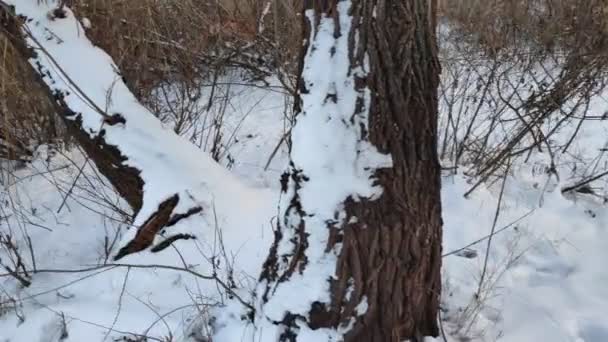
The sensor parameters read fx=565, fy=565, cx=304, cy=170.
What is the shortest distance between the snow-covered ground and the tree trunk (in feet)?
1.18

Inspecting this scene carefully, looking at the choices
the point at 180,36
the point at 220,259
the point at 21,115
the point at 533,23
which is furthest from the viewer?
the point at 533,23

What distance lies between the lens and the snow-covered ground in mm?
2029

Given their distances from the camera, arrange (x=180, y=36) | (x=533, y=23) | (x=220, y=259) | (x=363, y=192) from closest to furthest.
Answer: (x=363, y=192), (x=220, y=259), (x=180, y=36), (x=533, y=23)

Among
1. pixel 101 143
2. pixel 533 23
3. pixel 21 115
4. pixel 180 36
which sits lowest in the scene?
pixel 101 143

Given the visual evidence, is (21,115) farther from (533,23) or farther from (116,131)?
(533,23)

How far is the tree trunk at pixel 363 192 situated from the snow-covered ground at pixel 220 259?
0.36 meters

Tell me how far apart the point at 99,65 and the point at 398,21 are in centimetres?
166

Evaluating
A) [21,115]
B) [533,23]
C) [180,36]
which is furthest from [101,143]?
[533,23]

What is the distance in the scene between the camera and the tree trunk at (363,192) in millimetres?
1497

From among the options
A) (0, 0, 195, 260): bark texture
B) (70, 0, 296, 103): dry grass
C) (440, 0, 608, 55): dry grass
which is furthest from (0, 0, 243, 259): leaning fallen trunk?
Result: (440, 0, 608, 55): dry grass

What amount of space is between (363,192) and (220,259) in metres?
0.86

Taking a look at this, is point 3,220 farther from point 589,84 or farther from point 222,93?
point 589,84

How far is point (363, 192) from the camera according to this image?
5.15 feet

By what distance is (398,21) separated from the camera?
1.46 meters
